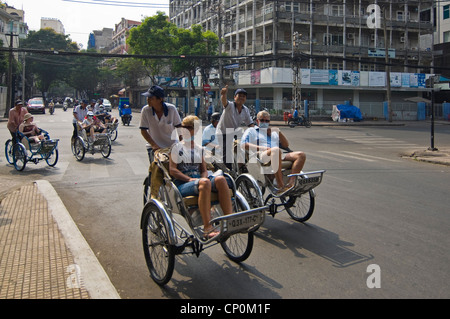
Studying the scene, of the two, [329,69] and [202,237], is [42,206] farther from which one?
[329,69]

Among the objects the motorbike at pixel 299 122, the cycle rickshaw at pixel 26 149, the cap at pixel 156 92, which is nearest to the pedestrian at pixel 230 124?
the cap at pixel 156 92

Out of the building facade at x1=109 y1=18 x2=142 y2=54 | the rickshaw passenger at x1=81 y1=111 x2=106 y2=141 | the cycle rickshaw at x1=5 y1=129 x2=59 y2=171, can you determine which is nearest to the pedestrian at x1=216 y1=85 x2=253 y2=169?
the cycle rickshaw at x1=5 y1=129 x2=59 y2=171

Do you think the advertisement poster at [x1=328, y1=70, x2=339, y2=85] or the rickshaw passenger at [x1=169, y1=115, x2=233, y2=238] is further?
the advertisement poster at [x1=328, y1=70, x2=339, y2=85]

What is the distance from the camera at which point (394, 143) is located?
19.5 metres

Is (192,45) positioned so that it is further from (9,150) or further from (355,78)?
(9,150)

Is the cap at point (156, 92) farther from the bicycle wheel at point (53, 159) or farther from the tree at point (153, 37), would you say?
the tree at point (153, 37)

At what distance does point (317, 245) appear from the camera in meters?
4.94

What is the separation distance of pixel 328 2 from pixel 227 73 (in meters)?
13.9

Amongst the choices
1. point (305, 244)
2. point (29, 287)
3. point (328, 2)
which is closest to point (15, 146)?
point (29, 287)

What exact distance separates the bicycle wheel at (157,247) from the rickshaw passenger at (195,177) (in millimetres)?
379

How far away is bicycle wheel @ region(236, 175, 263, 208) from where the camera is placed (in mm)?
5166

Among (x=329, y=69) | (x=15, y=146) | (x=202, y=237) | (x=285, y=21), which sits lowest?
(x=202, y=237)

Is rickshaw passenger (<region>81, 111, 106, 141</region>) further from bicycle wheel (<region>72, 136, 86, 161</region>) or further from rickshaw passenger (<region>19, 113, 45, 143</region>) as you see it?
rickshaw passenger (<region>19, 113, 45, 143</region>)

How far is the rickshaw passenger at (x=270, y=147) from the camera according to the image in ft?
19.2
